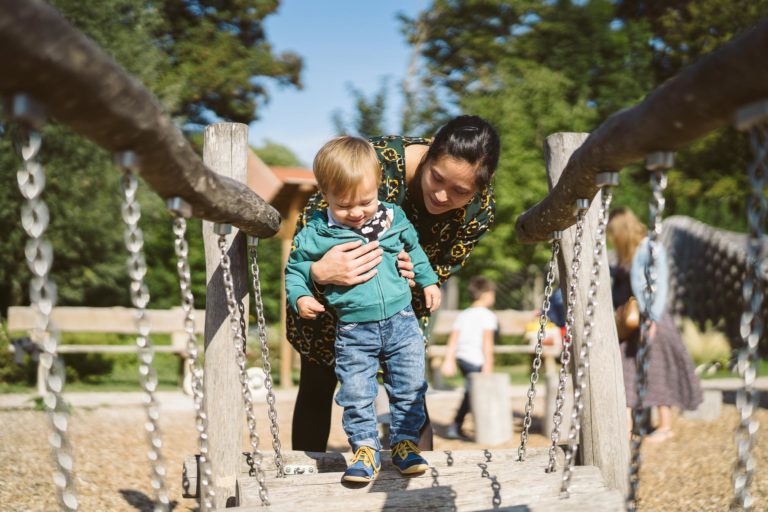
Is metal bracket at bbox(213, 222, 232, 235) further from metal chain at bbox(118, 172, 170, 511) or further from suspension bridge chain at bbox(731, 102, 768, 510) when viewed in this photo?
suspension bridge chain at bbox(731, 102, 768, 510)

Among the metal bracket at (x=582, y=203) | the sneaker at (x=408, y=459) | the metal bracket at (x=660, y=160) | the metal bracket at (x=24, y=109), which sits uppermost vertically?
the metal bracket at (x=24, y=109)

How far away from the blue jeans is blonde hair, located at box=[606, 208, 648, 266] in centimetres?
295

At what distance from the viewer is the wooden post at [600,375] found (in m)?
2.69

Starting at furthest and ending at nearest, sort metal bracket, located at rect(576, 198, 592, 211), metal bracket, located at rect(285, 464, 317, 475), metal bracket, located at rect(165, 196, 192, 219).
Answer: metal bracket, located at rect(285, 464, 317, 475) → metal bracket, located at rect(576, 198, 592, 211) → metal bracket, located at rect(165, 196, 192, 219)

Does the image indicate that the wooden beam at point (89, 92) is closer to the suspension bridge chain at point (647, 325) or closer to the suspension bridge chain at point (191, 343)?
the suspension bridge chain at point (191, 343)

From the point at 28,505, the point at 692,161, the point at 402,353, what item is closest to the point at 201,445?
the point at 402,353

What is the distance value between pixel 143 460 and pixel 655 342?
3913mm

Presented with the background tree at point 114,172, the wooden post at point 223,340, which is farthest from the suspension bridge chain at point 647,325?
the background tree at point 114,172

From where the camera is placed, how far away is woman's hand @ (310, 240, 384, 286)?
97.9 inches

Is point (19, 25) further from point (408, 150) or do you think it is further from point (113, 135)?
point (408, 150)

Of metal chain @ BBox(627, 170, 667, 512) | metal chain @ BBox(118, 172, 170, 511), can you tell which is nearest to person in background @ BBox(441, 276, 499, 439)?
metal chain @ BBox(627, 170, 667, 512)

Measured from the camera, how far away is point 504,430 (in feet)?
20.8

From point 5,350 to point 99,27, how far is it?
6.79 meters

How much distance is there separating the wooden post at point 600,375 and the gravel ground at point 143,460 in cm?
173
